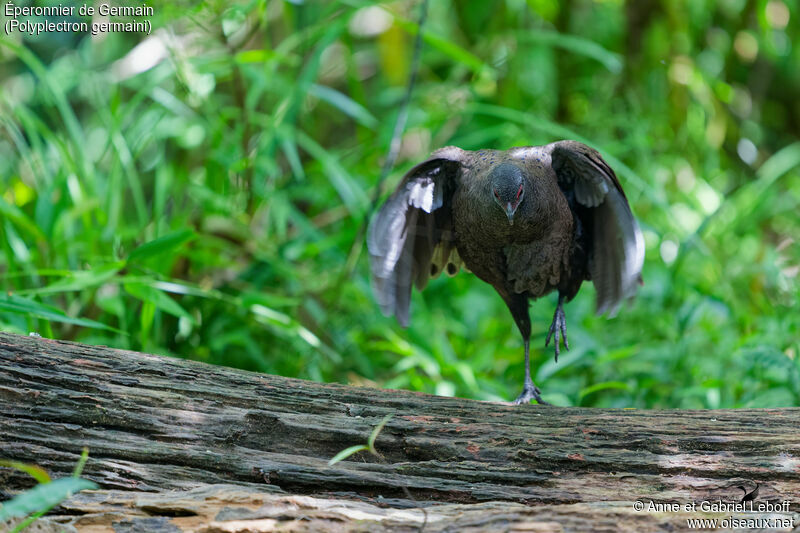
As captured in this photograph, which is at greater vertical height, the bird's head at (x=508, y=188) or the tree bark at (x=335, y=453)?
the bird's head at (x=508, y=188)

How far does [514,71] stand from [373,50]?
2.15 meters

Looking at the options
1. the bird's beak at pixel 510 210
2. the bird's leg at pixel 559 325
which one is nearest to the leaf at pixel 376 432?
the bird's beak at pixel 510 210

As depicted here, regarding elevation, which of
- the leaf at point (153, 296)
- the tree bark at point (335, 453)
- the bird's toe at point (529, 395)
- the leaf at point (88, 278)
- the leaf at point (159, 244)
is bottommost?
the bird's toe at point (529, 395)

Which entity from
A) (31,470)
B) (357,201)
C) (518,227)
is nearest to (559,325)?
(518,227)

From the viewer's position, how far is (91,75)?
558 centimetres

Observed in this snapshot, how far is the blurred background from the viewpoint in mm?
4293

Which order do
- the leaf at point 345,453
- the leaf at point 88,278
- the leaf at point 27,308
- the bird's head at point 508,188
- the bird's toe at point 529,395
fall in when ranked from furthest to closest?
1. the bird's toe at point 529,395
2. the leaf at point 88,278
3. the bird's head at point 508,188
4. the leaf at point 27,308
5. the leaf at point 345,453

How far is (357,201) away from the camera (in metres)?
4.91

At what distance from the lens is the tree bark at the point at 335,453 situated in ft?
7.05

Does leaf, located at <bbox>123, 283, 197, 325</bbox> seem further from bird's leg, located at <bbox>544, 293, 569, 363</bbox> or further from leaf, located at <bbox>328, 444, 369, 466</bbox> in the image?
bird's leg, located at <bbox>544, 293, 569, 363</bbox>

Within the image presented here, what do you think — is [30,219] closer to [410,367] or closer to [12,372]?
[12,372]

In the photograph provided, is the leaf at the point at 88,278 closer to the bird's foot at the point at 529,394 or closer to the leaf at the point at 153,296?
the leaf at the point at 153,296

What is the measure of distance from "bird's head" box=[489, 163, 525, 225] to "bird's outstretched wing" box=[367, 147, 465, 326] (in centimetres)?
36

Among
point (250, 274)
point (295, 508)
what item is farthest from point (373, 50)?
point (295, 508)
